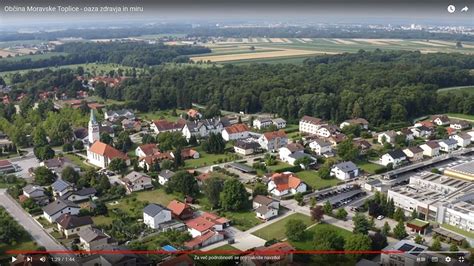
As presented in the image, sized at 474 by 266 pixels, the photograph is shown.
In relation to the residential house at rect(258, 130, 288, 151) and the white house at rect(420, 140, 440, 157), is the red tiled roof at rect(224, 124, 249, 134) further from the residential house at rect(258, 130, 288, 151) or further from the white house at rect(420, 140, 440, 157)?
the white house at rect(420, 140, 440, 157)

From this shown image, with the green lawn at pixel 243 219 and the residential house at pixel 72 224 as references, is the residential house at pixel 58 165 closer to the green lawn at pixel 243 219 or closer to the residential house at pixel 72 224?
the residential house at pixel 72 224

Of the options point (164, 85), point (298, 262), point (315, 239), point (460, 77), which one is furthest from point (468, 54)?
point (298, 262)

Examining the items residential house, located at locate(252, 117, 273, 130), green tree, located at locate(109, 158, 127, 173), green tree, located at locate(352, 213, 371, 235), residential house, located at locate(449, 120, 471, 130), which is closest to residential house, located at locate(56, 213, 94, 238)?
green tree, located at locate(109, 158, 127, 173)

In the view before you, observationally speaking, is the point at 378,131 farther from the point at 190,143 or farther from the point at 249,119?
the point at 190,143

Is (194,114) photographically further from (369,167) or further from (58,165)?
(369,167)

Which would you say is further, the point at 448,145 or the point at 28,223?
the point at 448,145

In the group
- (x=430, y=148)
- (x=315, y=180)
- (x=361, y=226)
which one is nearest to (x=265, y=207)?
(x=361, y=226)
